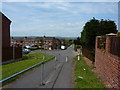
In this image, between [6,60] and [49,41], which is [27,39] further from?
[6,60]

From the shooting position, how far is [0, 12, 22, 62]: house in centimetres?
2088

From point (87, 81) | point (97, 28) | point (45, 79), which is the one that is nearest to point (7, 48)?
point (97, 28)

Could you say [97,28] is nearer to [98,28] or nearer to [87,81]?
[98,28]

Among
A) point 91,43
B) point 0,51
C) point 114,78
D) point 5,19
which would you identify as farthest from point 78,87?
point 5,19

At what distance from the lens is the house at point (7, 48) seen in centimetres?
2088

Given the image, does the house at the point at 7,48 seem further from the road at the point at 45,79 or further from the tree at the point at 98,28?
the tree at the point at 98,28

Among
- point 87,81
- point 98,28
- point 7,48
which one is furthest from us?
point 7,48

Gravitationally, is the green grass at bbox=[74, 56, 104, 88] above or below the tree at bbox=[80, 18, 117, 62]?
below

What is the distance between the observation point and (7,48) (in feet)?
70.0

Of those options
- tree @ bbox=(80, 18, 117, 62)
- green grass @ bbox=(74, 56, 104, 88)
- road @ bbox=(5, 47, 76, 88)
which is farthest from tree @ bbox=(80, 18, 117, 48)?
green grass @ bbox=(74, 56, 104, 88)

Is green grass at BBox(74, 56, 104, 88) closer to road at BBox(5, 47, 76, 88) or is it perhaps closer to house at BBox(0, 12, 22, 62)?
road at BBox(5, 47, 76, 88)

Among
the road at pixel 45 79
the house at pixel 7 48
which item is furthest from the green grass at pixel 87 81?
the house at pixel 7 48

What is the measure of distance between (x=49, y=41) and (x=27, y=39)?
1466cm

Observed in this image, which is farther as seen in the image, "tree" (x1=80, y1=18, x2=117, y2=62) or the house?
the house
